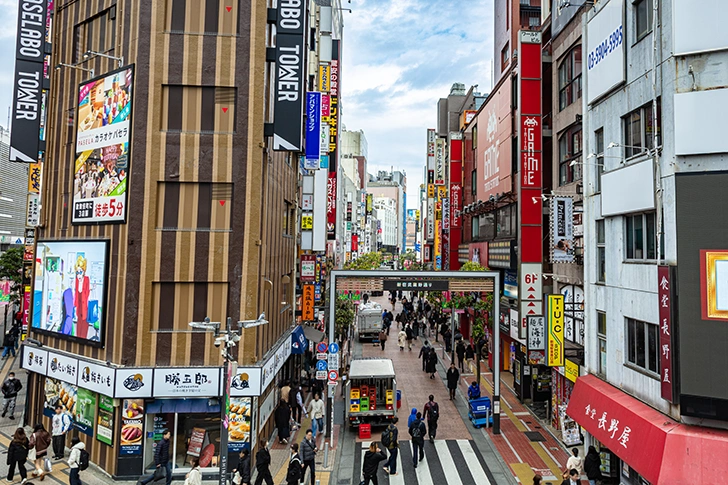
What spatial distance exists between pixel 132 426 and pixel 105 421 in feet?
4.04

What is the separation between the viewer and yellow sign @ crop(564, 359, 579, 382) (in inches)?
715

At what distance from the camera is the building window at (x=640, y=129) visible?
43.6 ft

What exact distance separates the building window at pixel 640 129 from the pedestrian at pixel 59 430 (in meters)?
20.2

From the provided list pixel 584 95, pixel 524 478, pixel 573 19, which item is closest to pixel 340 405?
pixel 524 478

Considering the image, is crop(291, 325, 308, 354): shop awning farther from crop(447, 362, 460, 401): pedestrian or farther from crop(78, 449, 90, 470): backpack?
crop(78, 449, 90, 470): backpack

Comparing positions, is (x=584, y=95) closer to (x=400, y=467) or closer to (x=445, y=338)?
(x=400, y=467)

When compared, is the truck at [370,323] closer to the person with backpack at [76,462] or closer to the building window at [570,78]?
the building window at [570,78]

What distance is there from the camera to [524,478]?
622 inches

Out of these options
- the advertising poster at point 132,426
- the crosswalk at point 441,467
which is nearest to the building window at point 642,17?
the crosswalk at point 441,467

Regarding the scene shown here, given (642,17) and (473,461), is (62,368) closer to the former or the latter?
(473,461)

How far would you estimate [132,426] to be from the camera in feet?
52.9

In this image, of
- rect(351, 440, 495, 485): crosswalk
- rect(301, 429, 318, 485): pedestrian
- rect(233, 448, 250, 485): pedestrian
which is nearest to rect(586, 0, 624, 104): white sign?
rect(351, 440, 495, 485): crosswalk

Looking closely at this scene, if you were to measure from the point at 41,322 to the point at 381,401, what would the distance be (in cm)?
1440

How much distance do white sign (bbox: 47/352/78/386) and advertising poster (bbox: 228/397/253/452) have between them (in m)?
6.19
